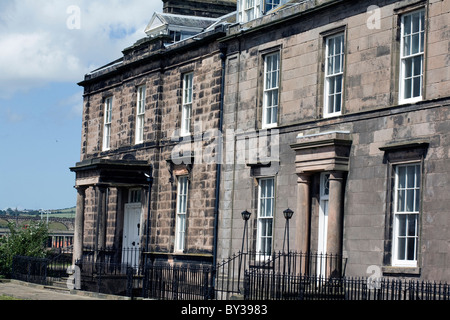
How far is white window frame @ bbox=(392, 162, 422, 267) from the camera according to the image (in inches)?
808

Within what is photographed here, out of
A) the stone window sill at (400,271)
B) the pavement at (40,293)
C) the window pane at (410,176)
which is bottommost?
the pavement at (40,293)

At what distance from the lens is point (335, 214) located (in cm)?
2244

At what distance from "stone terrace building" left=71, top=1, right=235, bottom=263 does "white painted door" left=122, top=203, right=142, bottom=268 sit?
0.12 feet

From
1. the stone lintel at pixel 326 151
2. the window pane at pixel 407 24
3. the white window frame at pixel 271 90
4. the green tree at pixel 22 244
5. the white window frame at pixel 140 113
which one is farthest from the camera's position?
the green tree at pixel 22 244

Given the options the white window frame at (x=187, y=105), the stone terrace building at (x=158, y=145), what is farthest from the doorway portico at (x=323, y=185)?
the white window frame at (x=187, y=105)

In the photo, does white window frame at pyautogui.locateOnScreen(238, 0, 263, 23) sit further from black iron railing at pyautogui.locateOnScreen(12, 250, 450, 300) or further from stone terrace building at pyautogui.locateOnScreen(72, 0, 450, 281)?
black iron railing at pyautogui.locateOnScreen(12, 250, 450, 300)

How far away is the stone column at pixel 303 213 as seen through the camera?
2378cm

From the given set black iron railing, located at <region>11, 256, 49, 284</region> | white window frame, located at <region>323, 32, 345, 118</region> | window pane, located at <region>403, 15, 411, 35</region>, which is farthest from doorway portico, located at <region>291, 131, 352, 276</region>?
black iron railing, located at <region>11, 256, 49, 284</region>

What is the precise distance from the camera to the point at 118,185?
31.2 metres

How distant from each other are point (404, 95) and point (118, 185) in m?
13.0

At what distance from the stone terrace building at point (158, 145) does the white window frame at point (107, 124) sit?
1.6 inches

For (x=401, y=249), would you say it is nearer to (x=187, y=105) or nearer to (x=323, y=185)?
(x=323, y=185)

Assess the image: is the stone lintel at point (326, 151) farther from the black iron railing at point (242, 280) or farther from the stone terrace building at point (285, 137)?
the black iron railing at point (242, 280)
